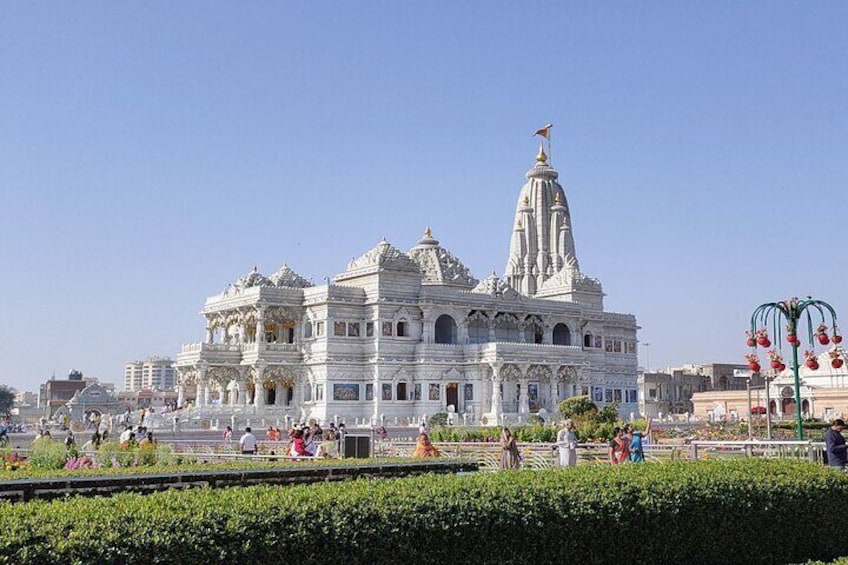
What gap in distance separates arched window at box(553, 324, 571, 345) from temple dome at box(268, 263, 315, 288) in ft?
74.0

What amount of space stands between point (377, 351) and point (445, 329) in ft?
27.3

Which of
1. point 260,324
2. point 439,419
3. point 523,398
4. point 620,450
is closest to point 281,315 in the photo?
point 260,324

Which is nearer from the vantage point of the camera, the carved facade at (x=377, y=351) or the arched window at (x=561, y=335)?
the carved facade at (x=377, y=351)

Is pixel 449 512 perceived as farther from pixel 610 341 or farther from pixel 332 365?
pixel 610 341

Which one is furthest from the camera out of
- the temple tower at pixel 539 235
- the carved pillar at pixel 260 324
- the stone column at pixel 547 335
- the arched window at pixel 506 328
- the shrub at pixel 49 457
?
the temple tower at pixel 539 235

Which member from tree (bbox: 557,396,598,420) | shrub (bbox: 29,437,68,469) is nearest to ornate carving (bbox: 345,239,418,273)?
tree (bbox: 557,396,598,420)

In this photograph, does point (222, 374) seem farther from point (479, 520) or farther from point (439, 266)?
point (479, 520)

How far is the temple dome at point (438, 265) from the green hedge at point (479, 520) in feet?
220

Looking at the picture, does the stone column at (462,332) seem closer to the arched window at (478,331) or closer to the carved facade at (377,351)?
the carved facade at (377,351)

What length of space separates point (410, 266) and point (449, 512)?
64.6 m

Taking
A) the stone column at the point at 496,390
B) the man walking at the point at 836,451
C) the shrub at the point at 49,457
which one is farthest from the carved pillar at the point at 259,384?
the man walking at the point at 836,451

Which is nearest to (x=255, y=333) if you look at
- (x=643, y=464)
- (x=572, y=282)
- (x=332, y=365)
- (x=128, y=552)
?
(x=332, y=365)

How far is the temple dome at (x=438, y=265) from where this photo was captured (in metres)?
82.6

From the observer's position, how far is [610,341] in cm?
8838
